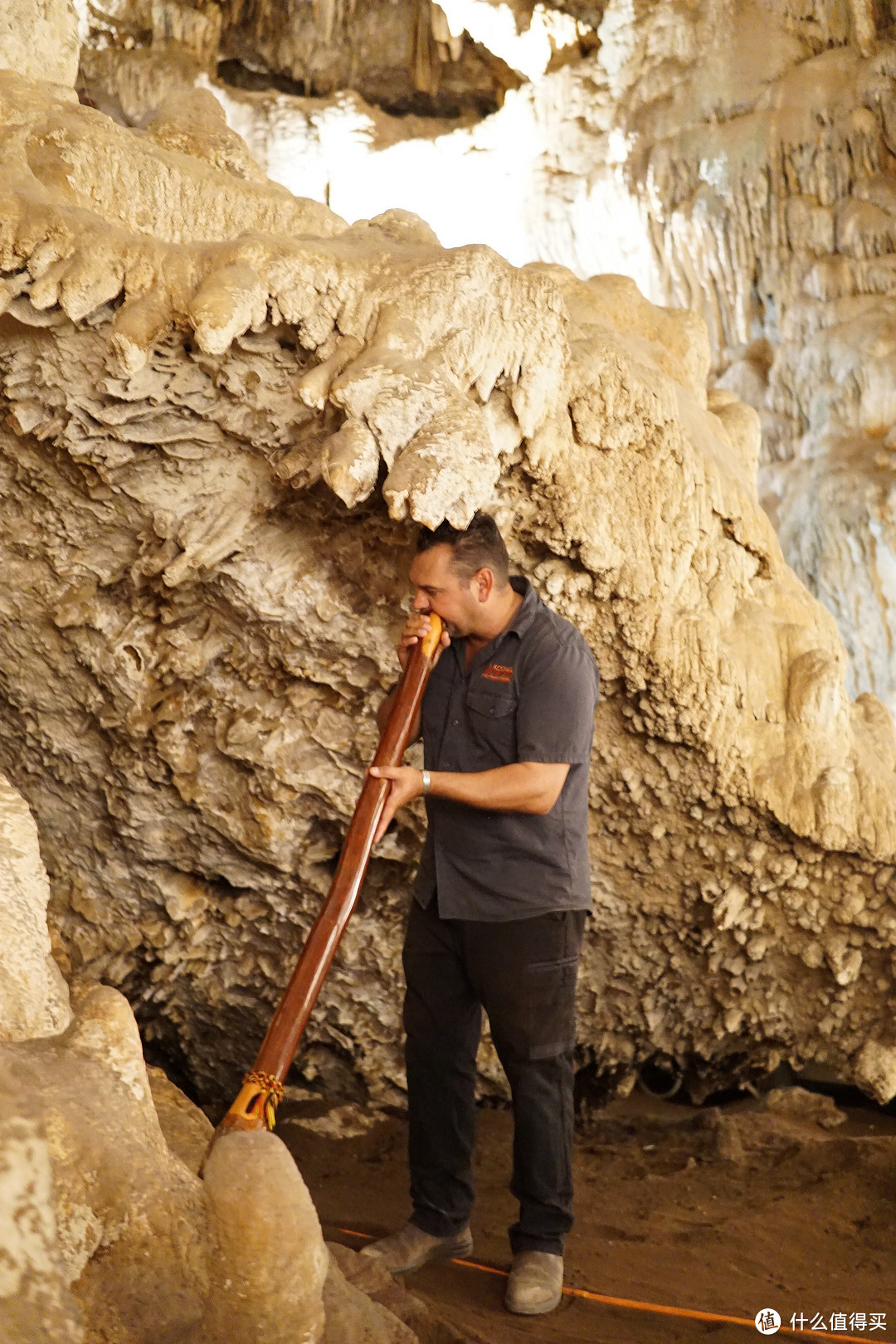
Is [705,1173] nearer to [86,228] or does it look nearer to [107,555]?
[107,555]

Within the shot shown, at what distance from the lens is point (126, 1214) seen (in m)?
1.94

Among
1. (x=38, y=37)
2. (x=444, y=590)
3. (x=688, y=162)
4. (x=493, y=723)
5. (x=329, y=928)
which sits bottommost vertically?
(x=329, y=928)

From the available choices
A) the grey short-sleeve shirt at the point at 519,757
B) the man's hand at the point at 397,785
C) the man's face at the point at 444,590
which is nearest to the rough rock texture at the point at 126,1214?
the man's hand at the point at 397,785

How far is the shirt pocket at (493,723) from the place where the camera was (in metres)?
3.08

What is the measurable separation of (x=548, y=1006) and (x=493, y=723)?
749mm

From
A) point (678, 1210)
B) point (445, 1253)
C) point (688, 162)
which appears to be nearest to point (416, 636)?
point (445, 1253)

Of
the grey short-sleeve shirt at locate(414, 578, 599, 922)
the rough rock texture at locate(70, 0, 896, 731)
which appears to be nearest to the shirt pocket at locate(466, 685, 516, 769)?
the grey short-sleeve shirt at locate(414, 578, 599, 922)

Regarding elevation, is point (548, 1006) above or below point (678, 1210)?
above

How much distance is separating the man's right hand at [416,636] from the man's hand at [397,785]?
0.32m

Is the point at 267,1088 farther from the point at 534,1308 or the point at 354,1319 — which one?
the point at 534,1308

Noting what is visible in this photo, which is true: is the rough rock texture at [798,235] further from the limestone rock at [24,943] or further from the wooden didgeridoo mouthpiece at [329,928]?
the limestone rock at [24,943]

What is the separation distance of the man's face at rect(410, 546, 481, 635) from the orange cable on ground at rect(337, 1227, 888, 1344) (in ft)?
5.78

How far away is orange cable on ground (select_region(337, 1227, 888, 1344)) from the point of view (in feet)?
9.82

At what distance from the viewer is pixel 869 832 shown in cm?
406
